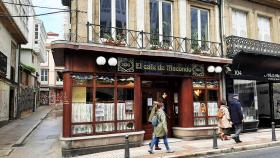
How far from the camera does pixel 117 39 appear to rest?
12.5 meters

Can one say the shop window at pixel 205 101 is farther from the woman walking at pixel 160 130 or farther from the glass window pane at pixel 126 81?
the woman walking at pixel 160 130

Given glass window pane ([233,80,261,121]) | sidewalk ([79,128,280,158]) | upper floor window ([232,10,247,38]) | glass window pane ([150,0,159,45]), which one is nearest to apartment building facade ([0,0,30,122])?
glass window pane ([150,0,159,45])

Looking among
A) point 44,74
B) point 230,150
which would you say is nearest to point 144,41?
point 230,150

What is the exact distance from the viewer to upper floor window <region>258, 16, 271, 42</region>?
57.8 feet

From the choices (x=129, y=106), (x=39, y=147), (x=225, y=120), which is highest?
(x=129, y=106)

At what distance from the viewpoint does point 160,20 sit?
46.0ft

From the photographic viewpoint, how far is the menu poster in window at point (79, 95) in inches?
443

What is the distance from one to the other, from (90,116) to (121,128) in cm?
130

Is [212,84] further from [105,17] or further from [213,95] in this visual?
[105,17]

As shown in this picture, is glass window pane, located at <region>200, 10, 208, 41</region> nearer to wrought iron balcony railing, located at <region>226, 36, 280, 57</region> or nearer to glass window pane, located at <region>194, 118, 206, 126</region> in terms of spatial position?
wrought iron balcony railing, located at <region>226, 36, 280, 57</region>

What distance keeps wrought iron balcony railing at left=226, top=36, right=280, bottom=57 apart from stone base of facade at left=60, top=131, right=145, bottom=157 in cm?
636

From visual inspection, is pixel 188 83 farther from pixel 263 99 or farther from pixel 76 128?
pixel 263 99

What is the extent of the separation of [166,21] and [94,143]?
20.2 ft

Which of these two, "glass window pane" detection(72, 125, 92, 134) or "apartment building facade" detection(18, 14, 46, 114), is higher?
"apartment building facade" detection(18, 14, 46, 114)
